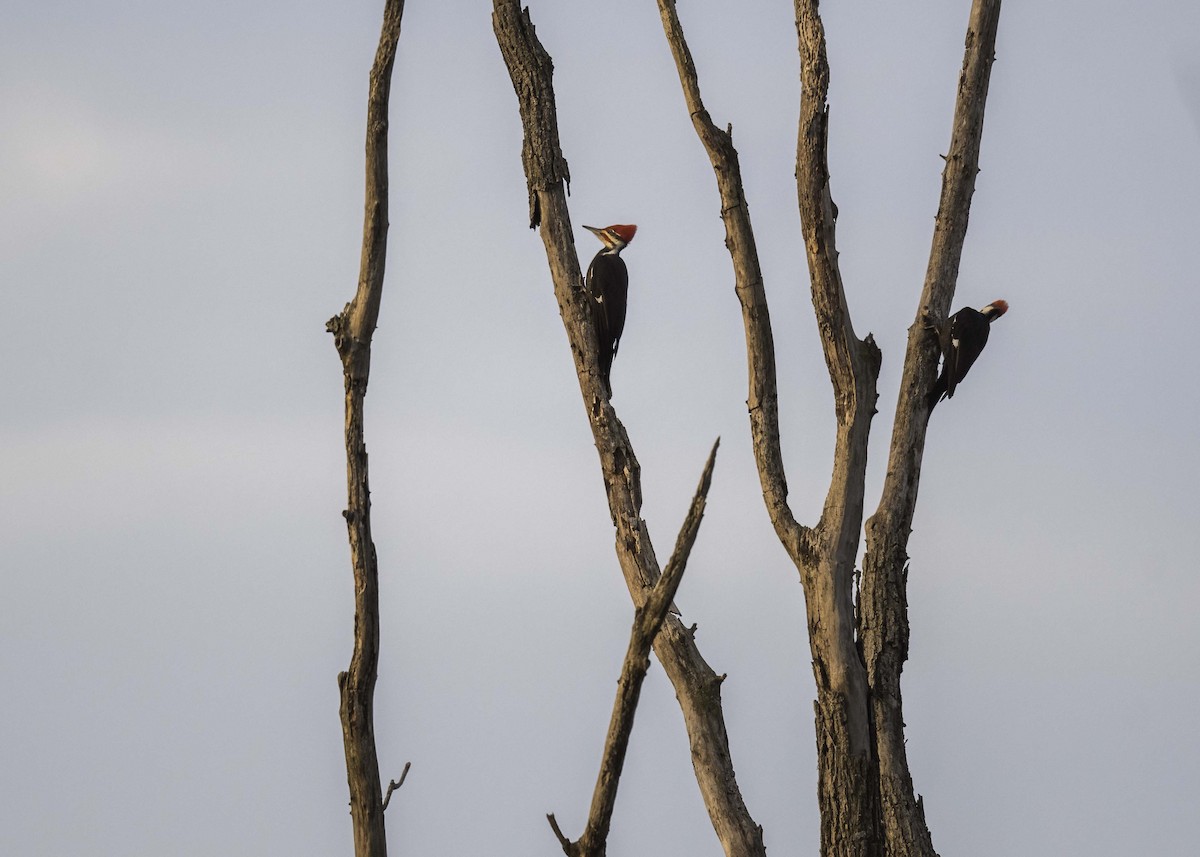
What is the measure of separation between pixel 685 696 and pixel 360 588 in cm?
148

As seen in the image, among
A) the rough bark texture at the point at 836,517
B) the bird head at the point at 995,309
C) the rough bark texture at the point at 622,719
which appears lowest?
the rough bark texture at the point at 622,719

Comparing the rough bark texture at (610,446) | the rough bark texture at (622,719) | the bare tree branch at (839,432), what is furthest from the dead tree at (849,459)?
the rough bark texture at (622,719)

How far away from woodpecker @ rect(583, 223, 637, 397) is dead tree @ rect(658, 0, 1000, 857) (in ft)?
2.25

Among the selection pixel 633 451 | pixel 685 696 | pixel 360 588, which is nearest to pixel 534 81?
pixel 633 451

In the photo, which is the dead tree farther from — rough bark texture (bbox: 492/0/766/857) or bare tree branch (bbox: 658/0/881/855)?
rough bark texture (bbox: 492/0/766/857)

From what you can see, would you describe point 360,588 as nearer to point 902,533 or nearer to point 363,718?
point 363,718

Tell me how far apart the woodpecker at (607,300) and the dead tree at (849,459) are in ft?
2.25

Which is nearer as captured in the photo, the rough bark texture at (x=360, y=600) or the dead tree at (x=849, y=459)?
the rough bark texture at (x=360, y=600)

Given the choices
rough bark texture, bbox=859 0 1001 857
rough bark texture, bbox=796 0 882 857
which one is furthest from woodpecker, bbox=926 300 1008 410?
rough bark texture, bbox=796 0 882 857

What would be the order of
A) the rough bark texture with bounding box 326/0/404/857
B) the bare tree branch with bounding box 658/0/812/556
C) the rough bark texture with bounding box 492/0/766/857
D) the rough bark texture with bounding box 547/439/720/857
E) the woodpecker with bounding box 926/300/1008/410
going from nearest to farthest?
1. the rough bark texture with bounding box 547/439/720/857
2. the rough bark texture with bounding box 326/0/404/857
3. the rough bark texture with bounding box 492/0/766/857
4. the bare tree branch with bounding box 658/0/812/556
5. the woodpecker with bounding box 926/300/1008/410

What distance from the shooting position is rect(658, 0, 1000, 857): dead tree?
19.5ft

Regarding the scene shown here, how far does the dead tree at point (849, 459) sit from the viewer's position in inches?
234

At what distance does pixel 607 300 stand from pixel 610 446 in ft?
4.21

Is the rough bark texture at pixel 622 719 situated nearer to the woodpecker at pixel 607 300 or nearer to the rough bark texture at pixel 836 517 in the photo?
the rough bark texture at pixel 836 517
